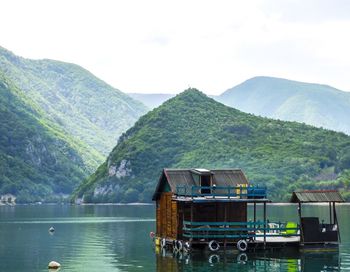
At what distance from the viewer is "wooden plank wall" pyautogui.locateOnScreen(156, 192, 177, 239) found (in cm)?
8600

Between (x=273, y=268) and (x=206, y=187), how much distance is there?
12034 millimetres

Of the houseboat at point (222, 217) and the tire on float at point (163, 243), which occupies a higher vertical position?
the houseboat at point (222, 217)

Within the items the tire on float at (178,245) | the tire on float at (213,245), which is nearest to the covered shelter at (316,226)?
the tire on float at (213,245)

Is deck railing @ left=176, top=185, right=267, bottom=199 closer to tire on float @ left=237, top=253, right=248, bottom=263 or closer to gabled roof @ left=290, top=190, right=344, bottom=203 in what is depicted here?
gabled roof @ left=290, top=190, right=344, bottom=203

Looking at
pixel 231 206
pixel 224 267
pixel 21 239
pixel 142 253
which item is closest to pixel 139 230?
pixel 21 239

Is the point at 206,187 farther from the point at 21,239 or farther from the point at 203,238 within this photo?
the point at 21,239

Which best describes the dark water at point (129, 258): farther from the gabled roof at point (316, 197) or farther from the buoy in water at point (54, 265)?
the gabled roof at point (316, 197)

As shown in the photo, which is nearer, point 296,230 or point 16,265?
point 16,265

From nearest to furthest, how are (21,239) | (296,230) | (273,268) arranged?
1. (273,268)
2. (296,230)
3. (21,239)

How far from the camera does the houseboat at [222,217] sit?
272ft

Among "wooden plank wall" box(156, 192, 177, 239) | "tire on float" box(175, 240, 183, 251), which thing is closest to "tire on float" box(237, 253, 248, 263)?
"tire on float" box(175, 240, 183, 251)

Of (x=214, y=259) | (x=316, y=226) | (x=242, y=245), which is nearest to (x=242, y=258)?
(x=242, y=245)

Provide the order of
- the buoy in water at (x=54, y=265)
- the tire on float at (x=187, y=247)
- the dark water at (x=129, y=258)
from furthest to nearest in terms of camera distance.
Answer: the tire on float at (x=187, y=247)
the buoy in water at (x=54, y=265)
the dark water at (x=129, y=258)

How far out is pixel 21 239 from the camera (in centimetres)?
11725
